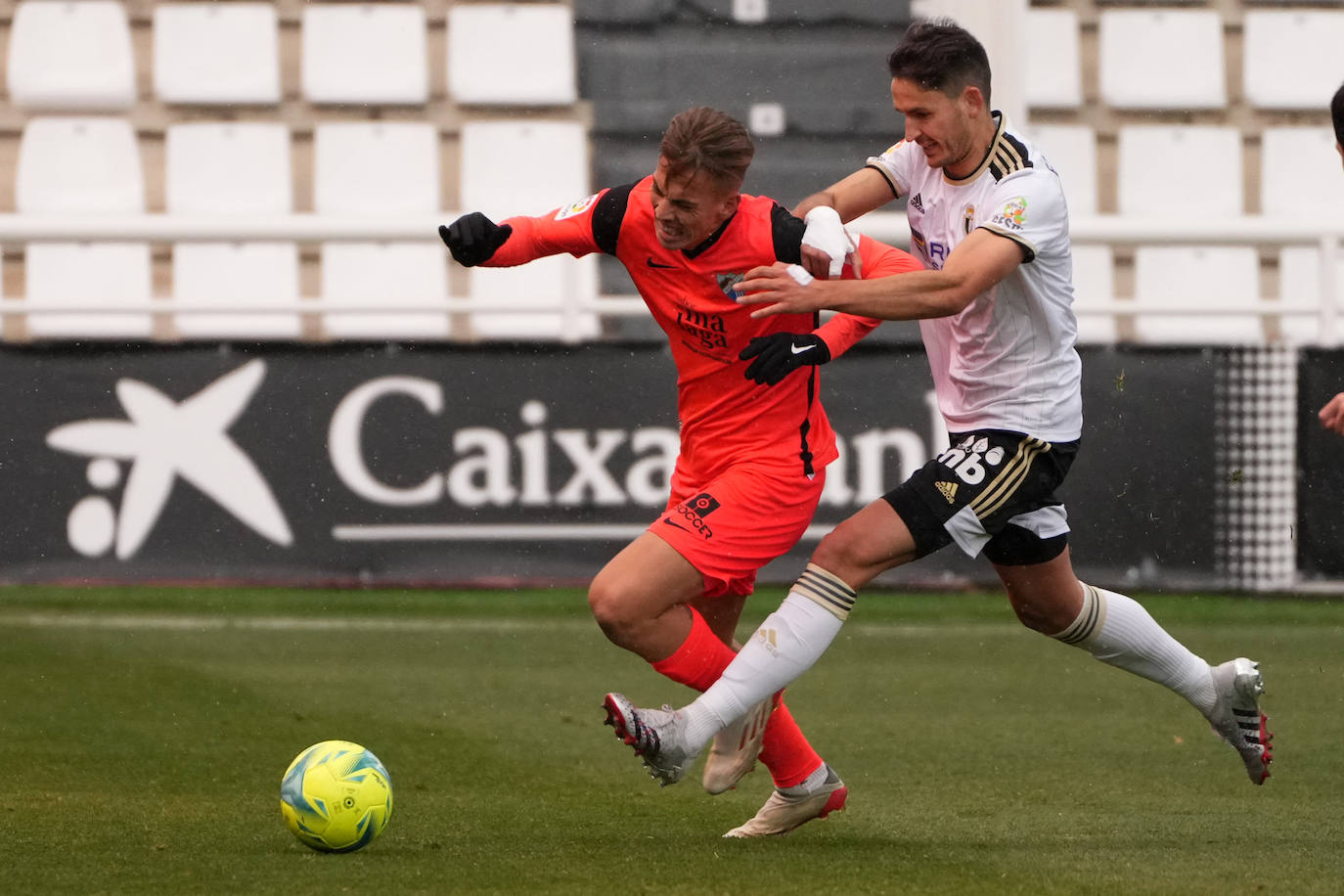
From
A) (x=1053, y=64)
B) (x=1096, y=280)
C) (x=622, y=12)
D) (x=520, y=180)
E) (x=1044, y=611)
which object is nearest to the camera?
(x=1044, y=611)

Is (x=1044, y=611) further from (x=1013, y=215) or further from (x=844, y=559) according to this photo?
(x=1013, y=215)

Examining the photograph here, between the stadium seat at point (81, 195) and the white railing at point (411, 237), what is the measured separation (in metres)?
2.53

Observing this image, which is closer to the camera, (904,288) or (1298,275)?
(904,288)

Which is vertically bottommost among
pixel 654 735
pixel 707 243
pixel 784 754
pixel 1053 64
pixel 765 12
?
pixel 784 754

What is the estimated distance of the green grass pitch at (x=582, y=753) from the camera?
3689 millimetres

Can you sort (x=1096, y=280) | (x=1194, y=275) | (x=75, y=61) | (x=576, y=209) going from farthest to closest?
(x=1194, y=275) → (x=75, y=61) → (x=1096, y=280) → (x=576, y=209)

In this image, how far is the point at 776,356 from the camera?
12.8 ft

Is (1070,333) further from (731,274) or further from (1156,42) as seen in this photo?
(1156,42)

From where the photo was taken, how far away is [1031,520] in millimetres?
4324

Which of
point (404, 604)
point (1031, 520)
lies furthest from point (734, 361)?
point (404, 604)

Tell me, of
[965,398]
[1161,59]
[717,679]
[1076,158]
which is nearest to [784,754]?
[717,679]

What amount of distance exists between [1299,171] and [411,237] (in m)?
6.60

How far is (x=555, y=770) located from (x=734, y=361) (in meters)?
1.32

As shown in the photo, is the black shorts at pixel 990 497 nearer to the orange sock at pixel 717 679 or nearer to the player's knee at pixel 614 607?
the orange sock at pixel 717 679
